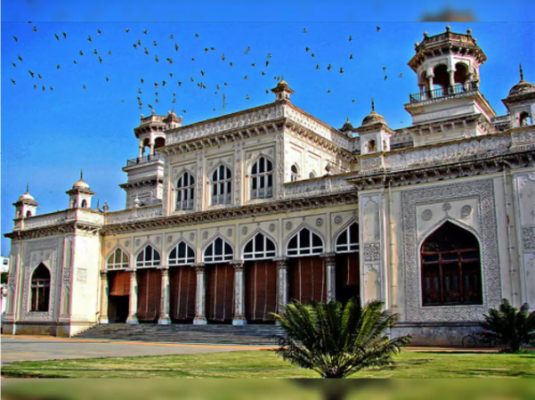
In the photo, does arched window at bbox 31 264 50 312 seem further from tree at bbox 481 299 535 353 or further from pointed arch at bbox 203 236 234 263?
tree at bbox 481 299 535 353

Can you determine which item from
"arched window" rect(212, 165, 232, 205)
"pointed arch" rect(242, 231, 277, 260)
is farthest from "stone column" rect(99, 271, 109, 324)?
"pointed arch" rect(242, 231, 277, 260)

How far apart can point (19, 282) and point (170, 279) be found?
11.3 metres

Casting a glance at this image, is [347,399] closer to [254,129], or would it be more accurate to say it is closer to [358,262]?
[358,262]

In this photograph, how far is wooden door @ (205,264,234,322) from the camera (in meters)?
30.6

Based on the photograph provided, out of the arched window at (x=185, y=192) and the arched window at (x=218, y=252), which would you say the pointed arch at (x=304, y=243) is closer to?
the arched window at (x=218, y=252)

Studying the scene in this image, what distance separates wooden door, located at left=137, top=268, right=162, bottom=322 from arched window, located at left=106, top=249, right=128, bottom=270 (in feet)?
4.19

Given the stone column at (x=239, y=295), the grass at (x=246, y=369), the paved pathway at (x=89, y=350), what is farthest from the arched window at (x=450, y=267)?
the stone column at (x=239, y=295)

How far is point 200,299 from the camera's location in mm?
31438

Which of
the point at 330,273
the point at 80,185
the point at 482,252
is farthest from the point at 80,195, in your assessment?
the point at 482,252

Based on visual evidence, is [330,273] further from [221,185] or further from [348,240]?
[221,185]

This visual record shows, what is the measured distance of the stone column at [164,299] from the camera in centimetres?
3256

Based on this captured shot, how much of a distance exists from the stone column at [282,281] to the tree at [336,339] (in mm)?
17338

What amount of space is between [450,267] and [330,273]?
6145 mm

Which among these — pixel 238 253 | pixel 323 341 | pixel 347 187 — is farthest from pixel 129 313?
pixel 323 341
